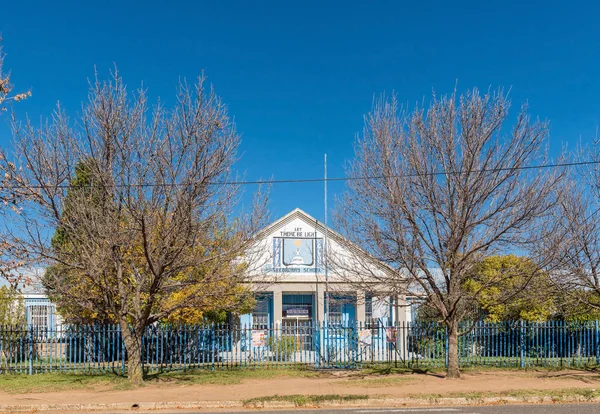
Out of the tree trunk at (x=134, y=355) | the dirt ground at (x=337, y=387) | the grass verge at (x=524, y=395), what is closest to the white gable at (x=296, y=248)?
the dirt ground at (x=337, y=387)

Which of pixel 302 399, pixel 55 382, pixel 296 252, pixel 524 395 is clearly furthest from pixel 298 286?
pixel 524 395

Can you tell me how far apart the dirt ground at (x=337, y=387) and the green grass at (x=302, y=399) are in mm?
503

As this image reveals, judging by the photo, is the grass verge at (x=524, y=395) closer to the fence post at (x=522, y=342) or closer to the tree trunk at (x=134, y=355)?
the fence post at (x=522, y=342)

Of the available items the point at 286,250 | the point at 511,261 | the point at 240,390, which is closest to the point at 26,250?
the point at 240,390

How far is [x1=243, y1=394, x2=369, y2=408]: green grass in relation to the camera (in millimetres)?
12578

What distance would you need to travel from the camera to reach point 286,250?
30.7m

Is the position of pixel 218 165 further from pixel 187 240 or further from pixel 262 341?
pixel 262 341

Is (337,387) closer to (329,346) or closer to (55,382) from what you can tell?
(329,346)

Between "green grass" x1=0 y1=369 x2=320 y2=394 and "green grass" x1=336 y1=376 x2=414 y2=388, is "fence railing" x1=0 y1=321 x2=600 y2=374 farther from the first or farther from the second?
"green grass" x1=336 y1=376 x2=414 y2=388

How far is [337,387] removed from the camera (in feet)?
49.2

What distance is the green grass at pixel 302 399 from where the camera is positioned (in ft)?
41.3

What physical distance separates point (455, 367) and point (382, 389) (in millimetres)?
3136

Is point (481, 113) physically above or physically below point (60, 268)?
above

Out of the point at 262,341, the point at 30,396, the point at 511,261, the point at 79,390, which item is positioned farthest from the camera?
the point at 511,261
